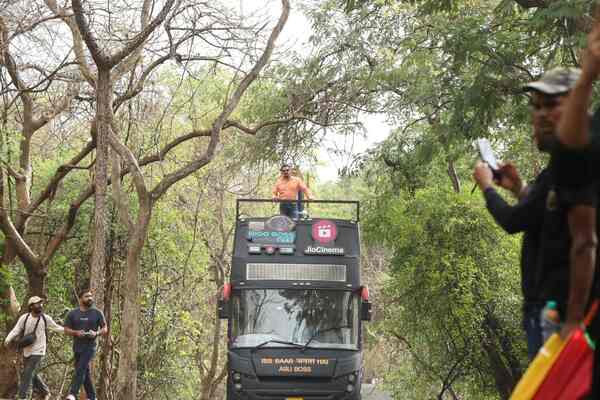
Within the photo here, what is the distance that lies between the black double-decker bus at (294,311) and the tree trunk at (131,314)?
2.88 meters

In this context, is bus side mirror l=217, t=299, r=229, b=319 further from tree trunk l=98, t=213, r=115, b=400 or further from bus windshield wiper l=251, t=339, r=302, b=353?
tree trunk l=98, t=213, r=115, b=400

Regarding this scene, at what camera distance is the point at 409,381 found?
28.2 metres

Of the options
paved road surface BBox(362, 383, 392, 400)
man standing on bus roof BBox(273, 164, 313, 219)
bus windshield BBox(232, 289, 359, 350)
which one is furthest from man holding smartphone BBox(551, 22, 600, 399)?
paved road surface BBox(362, 383, 392, 400)

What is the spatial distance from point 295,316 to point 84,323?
3.78m

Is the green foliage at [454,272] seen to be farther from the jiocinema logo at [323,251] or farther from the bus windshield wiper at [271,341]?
the bus windshield wiper at [271,341]

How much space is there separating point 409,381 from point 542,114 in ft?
→ 81.9

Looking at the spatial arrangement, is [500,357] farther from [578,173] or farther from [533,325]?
[578,173]

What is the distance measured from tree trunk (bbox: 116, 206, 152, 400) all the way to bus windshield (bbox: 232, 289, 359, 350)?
10.4ft

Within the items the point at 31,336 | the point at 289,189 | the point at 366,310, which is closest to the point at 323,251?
the point at 366,310

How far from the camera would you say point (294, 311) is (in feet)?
54.1

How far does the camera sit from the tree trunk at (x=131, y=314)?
18.7 metres

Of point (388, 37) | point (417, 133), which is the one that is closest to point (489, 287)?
point (417, 133)

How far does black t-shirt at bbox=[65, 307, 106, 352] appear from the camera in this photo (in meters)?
14.3

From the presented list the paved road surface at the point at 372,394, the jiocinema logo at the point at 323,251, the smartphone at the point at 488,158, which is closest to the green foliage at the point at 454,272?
the jiocinema logo at the point at 323,251
